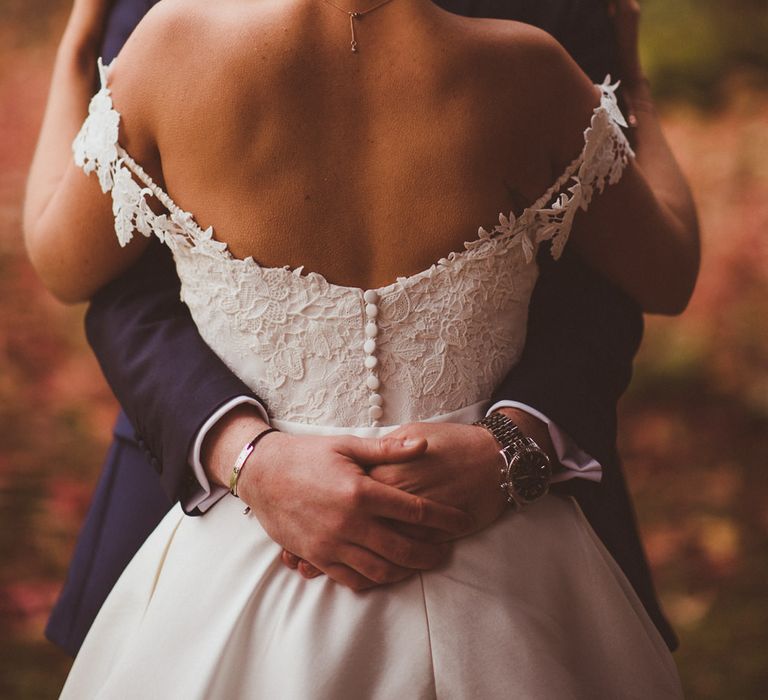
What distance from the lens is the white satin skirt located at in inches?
46.2

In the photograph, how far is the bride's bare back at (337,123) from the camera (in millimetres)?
1174

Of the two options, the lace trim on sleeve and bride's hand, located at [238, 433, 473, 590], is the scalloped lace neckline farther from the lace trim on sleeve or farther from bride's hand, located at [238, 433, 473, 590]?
bride's hand, located at [238, 433, 473, 590]

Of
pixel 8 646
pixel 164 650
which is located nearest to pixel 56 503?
pixel 8 646

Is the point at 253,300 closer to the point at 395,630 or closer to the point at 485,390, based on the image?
the point at 485,390

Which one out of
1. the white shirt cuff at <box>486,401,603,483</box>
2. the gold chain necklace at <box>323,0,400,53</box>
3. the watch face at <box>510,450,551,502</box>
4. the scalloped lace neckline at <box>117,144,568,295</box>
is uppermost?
the gold chain necklace at <box>323,0,400,53</box>

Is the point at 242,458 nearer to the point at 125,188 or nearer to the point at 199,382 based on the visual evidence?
the point at 199,382

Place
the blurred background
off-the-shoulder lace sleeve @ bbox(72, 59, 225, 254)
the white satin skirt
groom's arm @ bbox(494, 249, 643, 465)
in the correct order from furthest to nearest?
the blurred background
groom's arm @ bbox(494, 249, 643, 465)
off-the-shoulder lace sleeve @ bbox(72, 59, 225, 254)
the white satin skirt

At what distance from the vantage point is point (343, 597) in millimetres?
1216

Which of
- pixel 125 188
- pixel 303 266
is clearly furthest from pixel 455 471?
pixel 125 188

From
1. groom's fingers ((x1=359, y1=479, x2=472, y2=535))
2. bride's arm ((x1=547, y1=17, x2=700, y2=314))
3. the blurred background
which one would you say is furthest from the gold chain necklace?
the blurred background

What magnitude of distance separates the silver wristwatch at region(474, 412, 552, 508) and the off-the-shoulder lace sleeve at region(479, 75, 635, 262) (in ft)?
0.76

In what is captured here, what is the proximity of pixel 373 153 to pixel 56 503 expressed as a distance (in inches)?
110

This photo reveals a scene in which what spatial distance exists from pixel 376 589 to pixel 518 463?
25 centimetres

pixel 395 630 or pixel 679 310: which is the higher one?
pixel 395 630
